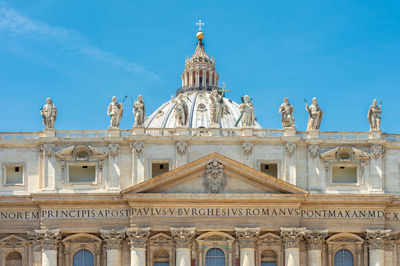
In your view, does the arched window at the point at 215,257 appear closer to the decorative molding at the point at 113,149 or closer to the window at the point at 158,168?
the window at the point at 158,168

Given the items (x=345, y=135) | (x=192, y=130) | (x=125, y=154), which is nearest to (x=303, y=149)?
(x=345, y=135)

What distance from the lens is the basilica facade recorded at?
2446 inches

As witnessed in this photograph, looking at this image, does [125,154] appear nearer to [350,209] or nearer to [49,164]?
[49,164]

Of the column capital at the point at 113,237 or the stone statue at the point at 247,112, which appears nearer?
the column capital at the point at 113,237

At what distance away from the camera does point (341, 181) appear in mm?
64562

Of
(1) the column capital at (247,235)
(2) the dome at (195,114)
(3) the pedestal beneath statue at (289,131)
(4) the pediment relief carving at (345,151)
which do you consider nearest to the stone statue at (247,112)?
(3) the pedestal beneath statue at (289,131)

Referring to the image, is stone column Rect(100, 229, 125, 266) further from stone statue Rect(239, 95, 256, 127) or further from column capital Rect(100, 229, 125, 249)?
stone statue Rect(239, 95, 256, 127)

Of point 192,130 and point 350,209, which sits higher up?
point 192,130

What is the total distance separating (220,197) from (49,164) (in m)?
11.1

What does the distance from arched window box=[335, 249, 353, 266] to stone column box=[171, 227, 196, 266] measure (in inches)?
371

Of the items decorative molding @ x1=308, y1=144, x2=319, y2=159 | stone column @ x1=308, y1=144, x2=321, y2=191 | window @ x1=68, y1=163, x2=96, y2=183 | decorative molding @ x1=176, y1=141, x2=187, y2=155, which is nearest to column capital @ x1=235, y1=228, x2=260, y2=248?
stone column @ x1=308, y1=144, x2=321, y2=191

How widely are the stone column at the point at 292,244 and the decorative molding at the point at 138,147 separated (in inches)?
405

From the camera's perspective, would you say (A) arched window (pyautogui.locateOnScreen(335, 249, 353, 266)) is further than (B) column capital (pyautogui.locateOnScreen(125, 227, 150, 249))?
Yes

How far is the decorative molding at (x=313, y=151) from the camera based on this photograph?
64.1m
